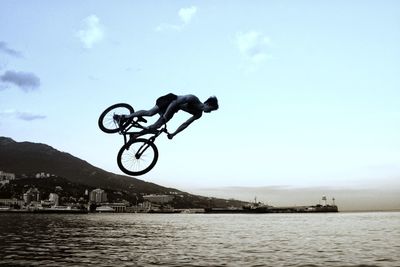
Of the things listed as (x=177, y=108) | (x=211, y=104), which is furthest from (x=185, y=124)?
(x=211, y=104)

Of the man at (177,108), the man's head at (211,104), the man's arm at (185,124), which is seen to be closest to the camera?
the man at (177,108)

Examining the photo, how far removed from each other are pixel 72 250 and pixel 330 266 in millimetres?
26281

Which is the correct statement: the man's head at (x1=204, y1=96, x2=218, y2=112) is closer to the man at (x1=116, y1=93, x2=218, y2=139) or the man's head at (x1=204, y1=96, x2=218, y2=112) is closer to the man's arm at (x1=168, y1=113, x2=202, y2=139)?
the man at (x1=116, y1=93, x2=218, y2=139)

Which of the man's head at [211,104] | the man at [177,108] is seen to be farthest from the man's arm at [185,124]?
the man's head at [211,104]

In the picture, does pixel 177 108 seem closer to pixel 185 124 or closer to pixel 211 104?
pixel 185 124

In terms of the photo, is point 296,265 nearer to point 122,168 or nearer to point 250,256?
point 250,256

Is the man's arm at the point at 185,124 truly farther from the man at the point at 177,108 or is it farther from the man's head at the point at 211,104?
the man's head at the point at 211,104

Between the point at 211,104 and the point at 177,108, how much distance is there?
94 cm

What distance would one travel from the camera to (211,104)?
12086 millimetres

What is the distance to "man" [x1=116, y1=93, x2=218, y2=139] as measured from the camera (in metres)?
11.9

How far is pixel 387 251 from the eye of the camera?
48.4 metres

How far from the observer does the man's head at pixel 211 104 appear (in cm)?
1203

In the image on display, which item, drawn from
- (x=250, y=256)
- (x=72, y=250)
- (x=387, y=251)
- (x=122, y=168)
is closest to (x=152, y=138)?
(x=122, y=168)

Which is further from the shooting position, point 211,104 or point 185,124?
point 185,124
